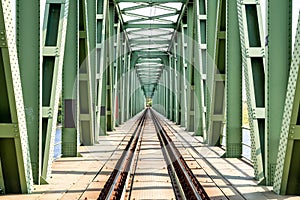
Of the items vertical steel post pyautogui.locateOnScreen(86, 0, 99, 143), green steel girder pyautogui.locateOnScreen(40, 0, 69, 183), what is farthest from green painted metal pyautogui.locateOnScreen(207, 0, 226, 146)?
green steel girder pyautogui.locateOnScreen(40, 0, 69, 183)

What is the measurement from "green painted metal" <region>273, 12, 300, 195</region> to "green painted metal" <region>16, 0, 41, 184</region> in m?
3.63

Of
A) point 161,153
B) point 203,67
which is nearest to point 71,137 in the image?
point 161,153

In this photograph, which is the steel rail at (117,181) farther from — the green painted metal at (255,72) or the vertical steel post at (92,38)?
the vertical steel post at (92,38)

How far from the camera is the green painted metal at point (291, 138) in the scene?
5662 millimetres

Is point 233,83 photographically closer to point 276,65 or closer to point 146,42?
point 276,65

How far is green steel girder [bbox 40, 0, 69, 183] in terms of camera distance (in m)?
7.23

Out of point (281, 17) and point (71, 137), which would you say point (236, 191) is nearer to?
point (281, 17)

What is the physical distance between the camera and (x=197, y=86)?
16.9m

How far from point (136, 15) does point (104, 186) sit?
1992cm

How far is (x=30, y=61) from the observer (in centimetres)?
684

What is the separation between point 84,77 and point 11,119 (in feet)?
19.3

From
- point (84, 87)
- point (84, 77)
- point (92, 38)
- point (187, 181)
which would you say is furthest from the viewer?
point (92, 38)

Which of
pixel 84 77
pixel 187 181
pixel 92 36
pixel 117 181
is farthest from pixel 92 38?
pixel 187 181

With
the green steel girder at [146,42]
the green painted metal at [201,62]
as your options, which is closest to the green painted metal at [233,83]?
the green painted metal at [201,62]
